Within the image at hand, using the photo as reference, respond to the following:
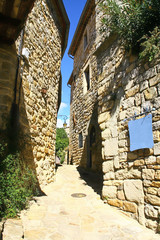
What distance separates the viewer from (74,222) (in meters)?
2.66

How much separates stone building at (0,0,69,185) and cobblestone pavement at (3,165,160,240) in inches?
37.0

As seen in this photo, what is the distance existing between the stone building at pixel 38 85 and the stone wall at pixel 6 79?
0.05ft

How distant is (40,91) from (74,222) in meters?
3.08

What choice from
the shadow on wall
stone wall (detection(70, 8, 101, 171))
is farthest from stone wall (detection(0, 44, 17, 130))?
stone wall (detection(70, 8, 101, 171))

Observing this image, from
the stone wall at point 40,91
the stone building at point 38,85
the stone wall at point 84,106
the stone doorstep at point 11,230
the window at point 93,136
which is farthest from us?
the stone wall at point 84,106

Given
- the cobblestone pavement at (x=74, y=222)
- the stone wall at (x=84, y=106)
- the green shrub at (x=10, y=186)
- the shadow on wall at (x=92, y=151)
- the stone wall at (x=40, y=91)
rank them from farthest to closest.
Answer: the stone wall at (x=84, y=106) → the shadow on wall at (x=92, y=151) → the stone wall at (x=40, y=91) → the green shrub at (x=10, y=186) → the cobblestone pavement at (x=74, y=222)

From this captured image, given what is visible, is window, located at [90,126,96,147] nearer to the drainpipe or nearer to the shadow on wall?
the shadow on wall

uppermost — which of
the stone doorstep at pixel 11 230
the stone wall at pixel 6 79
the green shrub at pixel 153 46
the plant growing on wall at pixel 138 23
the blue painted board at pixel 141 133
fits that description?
the plant growing on wall at pixel 138 23

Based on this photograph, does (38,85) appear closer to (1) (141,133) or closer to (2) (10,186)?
(2) (10,186)

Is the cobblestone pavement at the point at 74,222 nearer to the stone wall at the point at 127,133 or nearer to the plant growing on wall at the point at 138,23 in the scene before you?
the stone wall at the point at 127,133

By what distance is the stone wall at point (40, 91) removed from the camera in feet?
12.1

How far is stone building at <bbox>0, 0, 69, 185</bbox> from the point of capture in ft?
11.0

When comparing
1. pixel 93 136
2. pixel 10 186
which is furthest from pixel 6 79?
pixel 93 136

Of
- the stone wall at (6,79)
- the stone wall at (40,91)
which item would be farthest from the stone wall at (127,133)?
the stone wall at (6,79)
